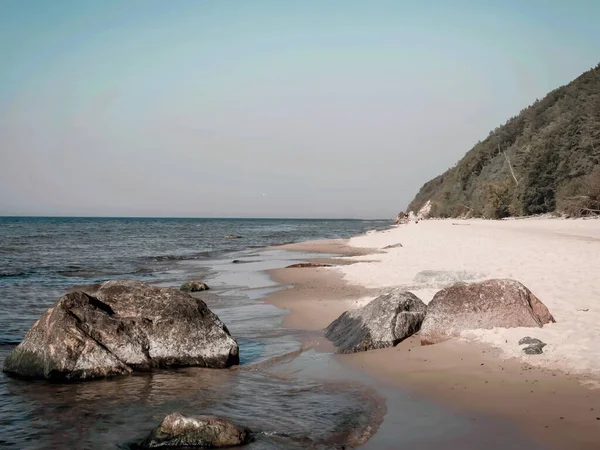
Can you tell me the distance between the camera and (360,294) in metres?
15.3

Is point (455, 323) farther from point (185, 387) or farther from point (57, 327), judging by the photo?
point (57, 327)

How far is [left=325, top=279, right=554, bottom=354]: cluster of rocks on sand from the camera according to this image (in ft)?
30.1

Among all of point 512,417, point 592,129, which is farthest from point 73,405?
point 592,129

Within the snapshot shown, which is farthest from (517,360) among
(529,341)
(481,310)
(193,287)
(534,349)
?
(193,287)

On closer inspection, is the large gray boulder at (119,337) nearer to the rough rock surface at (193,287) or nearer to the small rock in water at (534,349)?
the small rock in water at (534,349)

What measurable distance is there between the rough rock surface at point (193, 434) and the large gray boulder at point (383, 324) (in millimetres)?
Answer: 4248

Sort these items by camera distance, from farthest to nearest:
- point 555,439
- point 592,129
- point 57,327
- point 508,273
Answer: point 592,129, point 508,273, point 57,327, point 555,439

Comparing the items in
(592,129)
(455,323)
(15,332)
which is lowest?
(15,332)

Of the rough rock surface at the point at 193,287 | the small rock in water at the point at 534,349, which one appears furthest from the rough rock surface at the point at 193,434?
A: the rough rock surface at the point at 193,287

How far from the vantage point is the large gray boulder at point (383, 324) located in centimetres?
948

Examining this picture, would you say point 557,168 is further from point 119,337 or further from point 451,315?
point 119,337

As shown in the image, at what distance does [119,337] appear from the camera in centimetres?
866

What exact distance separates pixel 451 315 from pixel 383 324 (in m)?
1.26

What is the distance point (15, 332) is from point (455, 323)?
32.1 ft
